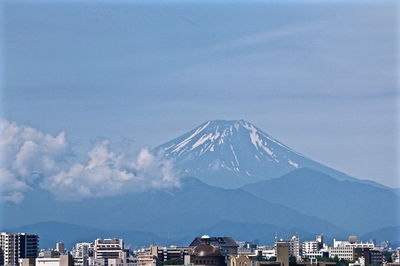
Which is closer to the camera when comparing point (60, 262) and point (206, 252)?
point (60, 262)

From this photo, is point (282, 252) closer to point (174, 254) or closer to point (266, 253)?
point (174, 254)

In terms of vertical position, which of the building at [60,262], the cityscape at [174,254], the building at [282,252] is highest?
the cityscape at [174,254]

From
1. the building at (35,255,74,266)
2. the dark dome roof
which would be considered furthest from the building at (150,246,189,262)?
the building at (35,255,74,266)

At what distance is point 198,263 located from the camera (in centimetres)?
9400

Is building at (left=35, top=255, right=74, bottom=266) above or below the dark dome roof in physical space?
below

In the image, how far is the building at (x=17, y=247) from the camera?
12650 centimetres

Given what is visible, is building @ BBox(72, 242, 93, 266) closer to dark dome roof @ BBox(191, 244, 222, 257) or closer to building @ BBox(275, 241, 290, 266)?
dark dome roof @ BBox(191, 244, 222, 257)

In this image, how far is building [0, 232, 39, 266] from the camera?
415 feet

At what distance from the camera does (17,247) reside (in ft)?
427

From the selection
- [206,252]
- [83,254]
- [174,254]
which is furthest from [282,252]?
[83,254]

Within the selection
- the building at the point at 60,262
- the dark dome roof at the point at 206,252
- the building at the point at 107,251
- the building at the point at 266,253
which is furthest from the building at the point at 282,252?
the building at the point at 107,251

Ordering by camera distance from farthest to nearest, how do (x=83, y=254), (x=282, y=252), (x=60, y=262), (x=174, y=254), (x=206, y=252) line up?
(x=83, y=254) → (x=174, y=254) → (x=206, y=252) → (x=60, y=262) → (x=282, y=252)

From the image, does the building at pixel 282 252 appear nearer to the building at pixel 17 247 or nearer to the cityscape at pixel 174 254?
the cityscape at pixel 174 254

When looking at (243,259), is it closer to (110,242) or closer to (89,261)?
(89,261)
